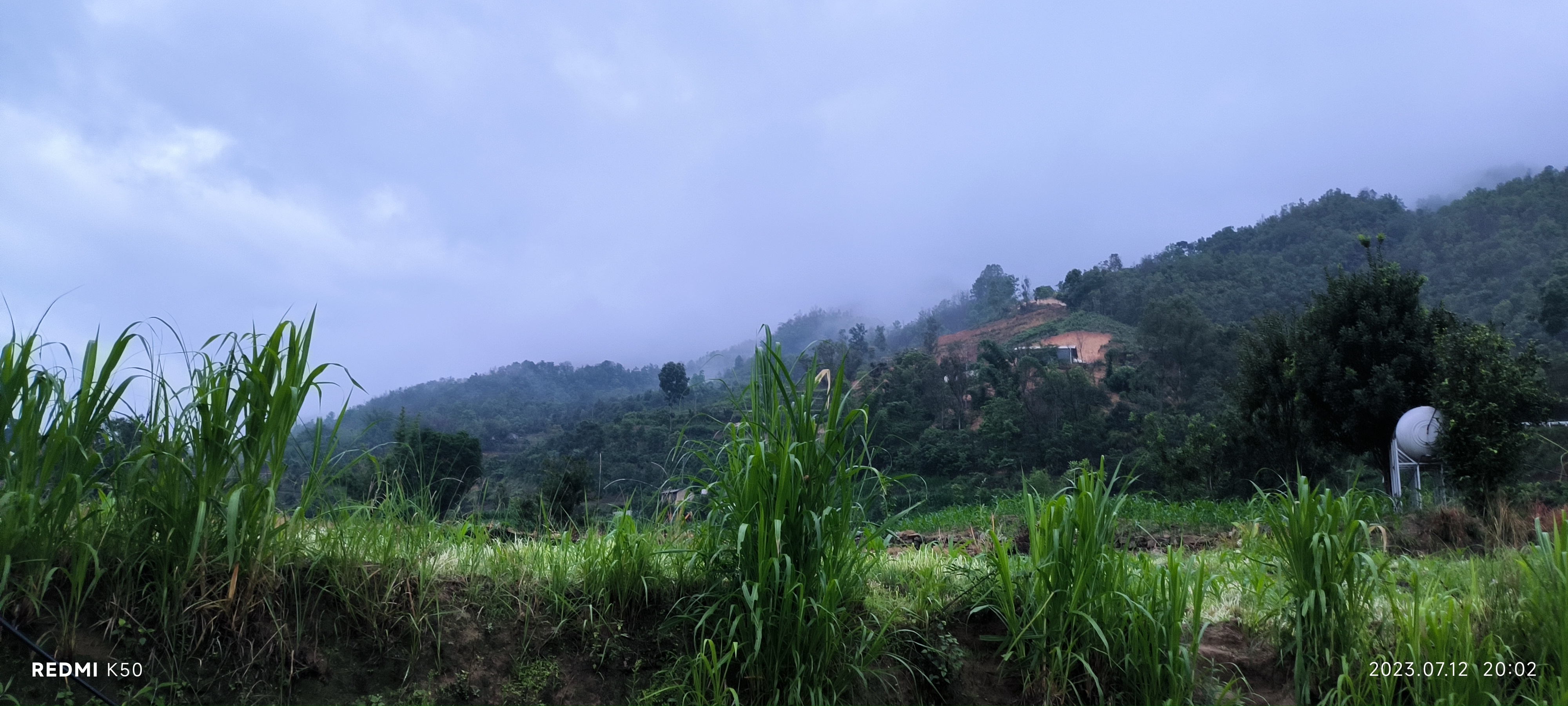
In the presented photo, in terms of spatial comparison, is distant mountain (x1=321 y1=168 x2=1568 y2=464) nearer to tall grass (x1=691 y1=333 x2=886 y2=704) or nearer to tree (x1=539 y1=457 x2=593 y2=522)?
tree (x1=539 y1=457 x2=593 y2=522)

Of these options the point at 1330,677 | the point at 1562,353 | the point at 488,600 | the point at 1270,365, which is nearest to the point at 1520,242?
the point at 1562,353

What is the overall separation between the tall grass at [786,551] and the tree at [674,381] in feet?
67.2

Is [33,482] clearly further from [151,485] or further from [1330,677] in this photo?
[1330,677]

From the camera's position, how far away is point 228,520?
86.1 inches

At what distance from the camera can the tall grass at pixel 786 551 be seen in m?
2.58

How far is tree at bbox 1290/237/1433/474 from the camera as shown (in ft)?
39.3

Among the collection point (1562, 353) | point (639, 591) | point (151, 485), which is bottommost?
point (1562, 353)

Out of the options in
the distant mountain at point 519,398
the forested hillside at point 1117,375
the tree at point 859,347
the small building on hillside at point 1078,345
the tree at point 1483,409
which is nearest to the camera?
the tree at point 1483,409

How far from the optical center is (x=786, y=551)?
8.91 feet

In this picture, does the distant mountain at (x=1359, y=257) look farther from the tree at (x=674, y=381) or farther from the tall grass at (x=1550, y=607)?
the tall grass at (x=1550, y=607)

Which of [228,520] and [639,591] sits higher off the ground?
[228,520]

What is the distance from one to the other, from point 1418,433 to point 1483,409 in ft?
6.52

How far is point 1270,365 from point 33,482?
15740mm
